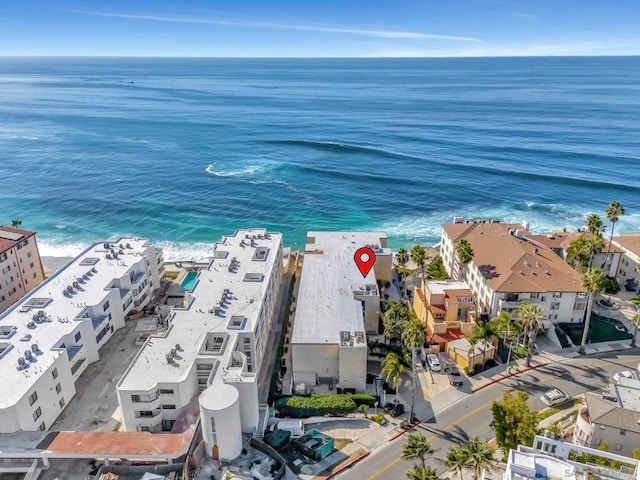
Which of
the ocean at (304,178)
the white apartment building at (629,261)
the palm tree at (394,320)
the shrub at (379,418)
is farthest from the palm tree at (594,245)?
the shrub at (379,418)

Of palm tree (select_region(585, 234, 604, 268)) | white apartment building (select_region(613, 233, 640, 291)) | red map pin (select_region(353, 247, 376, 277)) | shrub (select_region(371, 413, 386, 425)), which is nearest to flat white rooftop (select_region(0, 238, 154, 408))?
red map pin (select_region(353, 247, 376, 277))

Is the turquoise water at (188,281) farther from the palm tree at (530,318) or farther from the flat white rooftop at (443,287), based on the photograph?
the palm tree at (530,318)

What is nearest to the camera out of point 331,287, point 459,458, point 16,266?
point 459,458

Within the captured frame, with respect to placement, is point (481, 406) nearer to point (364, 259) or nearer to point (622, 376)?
point (622, 376)

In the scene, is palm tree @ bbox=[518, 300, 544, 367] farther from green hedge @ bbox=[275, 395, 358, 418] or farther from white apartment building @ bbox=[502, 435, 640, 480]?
green hedge @ bbox=[275, 395, 358, 418]

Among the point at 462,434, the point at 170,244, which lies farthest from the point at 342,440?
the point at 170,244

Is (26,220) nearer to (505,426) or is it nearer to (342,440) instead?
(342,440)

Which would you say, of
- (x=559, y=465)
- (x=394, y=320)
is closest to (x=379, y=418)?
(x=394, y=320)
